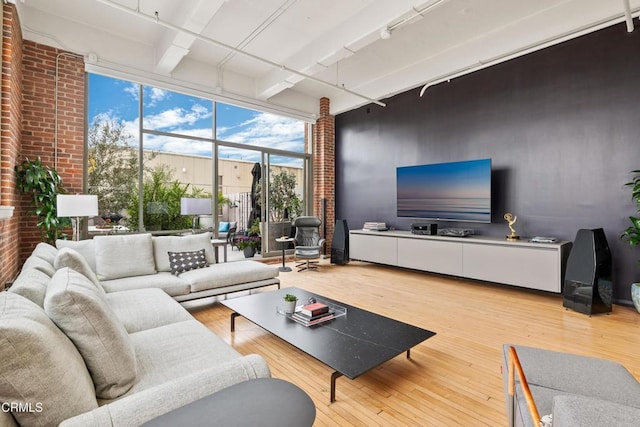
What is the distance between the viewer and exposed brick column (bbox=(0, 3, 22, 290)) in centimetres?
300

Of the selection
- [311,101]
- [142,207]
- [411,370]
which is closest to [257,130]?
[311,101]

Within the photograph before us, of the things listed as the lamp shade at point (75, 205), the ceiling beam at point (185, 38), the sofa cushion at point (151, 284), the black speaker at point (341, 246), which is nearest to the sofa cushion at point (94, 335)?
the sofa cushion at point (151, 284)

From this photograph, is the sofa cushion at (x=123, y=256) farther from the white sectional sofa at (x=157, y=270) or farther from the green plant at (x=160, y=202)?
the green plant at (x=160, y=202)

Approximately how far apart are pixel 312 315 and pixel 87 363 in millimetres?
1513

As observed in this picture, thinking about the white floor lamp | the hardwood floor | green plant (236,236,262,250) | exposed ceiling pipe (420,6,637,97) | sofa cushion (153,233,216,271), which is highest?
exposed ceiling pipe (420,6,637,97)

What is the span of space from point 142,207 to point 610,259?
632 cm

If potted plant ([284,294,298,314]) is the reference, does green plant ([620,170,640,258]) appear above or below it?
above

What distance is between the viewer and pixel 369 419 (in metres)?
1.72

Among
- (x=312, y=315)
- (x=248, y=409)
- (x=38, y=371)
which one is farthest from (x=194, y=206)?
(x=248, y=409)

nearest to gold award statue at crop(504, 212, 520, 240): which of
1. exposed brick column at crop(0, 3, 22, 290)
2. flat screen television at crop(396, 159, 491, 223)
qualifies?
flat screen television at crop(396, 159, 491, 223)

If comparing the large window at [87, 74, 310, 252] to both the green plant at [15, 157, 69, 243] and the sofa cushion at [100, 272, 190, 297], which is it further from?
the sofa cushion at [100, 272, 190, 297]

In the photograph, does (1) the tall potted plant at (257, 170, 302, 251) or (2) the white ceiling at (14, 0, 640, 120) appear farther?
(1) the tall potted plant at (257, 170, 302, 251)

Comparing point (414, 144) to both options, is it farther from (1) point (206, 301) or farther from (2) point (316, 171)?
(1) point (206, 301)

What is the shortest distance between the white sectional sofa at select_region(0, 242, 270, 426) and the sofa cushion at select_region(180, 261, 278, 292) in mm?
1446
